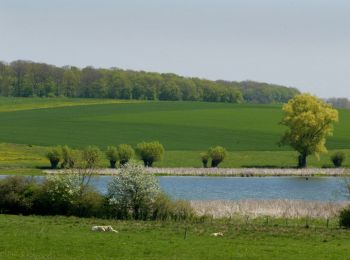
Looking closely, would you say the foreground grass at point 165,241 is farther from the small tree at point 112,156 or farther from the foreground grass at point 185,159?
the foreground grass at point 185,159

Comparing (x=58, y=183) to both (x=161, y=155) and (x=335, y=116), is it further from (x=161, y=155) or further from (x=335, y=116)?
(x=335, y=116)

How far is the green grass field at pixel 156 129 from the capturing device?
347ft

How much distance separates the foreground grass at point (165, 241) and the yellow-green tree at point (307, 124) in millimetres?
59339

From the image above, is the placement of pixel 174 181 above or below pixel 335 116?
below

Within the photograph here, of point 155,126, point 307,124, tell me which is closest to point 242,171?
point 307,124

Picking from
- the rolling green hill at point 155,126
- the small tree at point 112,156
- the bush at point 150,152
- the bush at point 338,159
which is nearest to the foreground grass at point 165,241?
the small tree at point 112,156

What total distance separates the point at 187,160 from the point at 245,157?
8504 mm

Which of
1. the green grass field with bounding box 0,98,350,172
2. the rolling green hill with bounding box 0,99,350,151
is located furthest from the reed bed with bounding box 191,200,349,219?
the rolling green hill with bounding box 0,99,350,151

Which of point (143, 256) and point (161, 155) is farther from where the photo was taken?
point (161, 155)

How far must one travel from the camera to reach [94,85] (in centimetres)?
18512

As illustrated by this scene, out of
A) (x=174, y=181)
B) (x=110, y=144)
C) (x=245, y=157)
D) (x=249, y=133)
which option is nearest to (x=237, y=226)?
(x=174, y=181)

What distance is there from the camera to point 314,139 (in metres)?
99.2

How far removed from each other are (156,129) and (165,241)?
98145 mm

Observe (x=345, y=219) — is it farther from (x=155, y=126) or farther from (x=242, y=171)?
(x=155, y=126)
